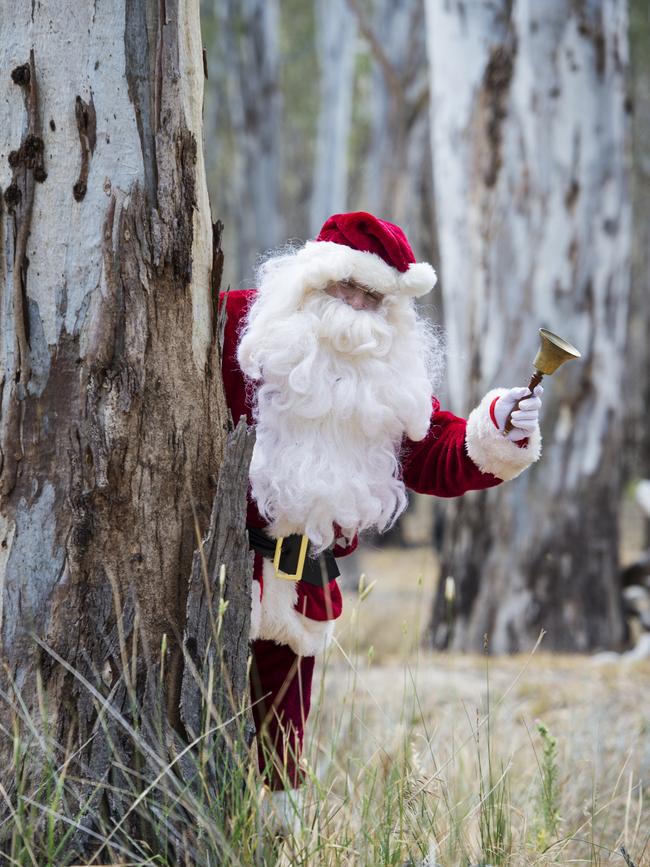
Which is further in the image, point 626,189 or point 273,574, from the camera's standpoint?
point 626,189

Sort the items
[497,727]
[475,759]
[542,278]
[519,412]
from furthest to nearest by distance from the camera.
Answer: [542,278] < [497,727] < [475,759] < [519,412]

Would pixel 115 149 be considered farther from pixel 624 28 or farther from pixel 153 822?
pixel 624 28

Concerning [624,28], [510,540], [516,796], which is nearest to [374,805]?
[516,796]

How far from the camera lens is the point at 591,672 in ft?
14.0

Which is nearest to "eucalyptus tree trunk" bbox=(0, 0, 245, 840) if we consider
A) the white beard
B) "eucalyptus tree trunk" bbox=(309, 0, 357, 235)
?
the white beard

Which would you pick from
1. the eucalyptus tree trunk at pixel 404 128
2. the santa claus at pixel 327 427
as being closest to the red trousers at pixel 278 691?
the santa claus at pixel 327 427

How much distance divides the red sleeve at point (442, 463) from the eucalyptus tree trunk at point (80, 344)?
0.69 metres

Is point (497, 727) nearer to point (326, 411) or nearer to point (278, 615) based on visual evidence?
point (278, 615)

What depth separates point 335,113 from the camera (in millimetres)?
10758

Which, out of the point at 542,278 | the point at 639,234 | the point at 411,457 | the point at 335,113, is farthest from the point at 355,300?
the point at 639,234

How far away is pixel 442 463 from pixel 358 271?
0.51m

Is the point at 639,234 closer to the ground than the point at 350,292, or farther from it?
farther from it

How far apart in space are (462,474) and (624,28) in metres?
3.46

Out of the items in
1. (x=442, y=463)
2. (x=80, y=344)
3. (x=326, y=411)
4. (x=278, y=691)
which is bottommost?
(x=278, y=691)
